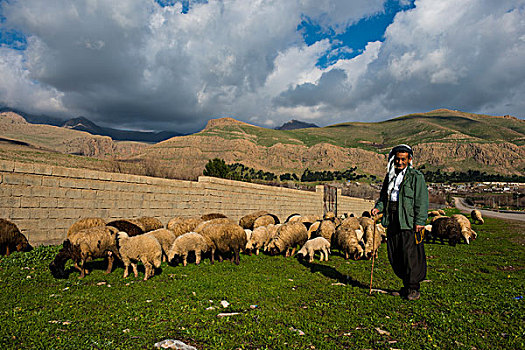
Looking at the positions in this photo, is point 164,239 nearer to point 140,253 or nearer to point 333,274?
point 140,253

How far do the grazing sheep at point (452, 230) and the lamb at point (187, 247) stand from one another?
12.7m

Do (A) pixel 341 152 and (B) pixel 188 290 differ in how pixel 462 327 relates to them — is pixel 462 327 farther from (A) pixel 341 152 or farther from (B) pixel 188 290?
(A) pixel 341 152

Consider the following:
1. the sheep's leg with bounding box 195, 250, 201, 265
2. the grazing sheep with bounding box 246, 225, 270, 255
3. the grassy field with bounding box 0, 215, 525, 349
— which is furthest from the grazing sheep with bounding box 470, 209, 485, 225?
the sheep's leg with bounding box 195, 250, 201, 265

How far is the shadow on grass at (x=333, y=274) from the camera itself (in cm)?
654

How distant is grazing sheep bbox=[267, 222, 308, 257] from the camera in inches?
422

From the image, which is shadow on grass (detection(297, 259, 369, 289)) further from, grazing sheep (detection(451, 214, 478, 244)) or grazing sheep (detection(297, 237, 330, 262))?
grazing sheep (detection(451, 214, 478, 244))

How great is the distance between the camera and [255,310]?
4691mm

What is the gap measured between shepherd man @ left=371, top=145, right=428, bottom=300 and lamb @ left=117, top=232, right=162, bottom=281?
18.2 ft

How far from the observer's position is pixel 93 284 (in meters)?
6.16

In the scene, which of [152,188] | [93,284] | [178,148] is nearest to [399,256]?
[93,284]

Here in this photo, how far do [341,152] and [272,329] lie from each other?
168 m

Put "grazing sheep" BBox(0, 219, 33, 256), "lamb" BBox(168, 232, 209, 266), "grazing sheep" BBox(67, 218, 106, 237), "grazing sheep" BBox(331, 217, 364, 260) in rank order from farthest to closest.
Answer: "grazing sheep" BBox(331, 217, 364, 260) < "grazing sheep" BBox(67, 218, 106, 237) < "lamb" BBox(168, 232, 209, 266) < "grazing sheep" BBox(0, 219, 33, 256)

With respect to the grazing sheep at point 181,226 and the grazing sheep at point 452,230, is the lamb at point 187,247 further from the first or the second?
the grazing sheep at point 452,230

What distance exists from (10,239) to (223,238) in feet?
19.6
